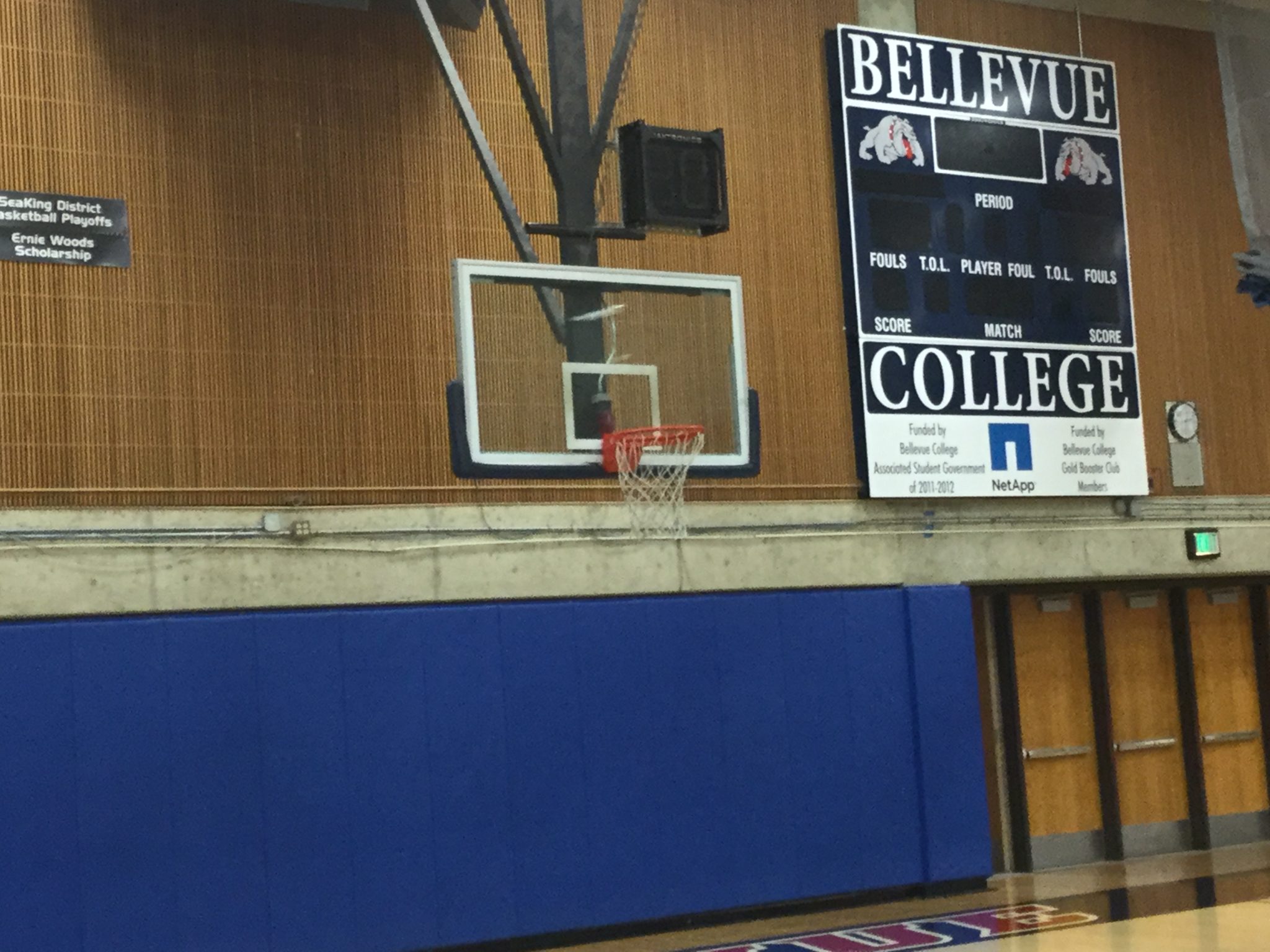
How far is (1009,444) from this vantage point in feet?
42.1

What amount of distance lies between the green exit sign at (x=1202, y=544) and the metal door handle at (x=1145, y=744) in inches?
66.1

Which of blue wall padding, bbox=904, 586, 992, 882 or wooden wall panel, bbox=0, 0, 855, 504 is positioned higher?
wooden wall panel, bbox=0, 0, 855, 504

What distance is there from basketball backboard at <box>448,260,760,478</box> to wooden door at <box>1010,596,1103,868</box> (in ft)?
16.7

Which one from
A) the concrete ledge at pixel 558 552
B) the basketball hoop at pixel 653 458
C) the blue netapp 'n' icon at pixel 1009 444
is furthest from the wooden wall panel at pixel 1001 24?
the basketball hoop at pixel 653 458

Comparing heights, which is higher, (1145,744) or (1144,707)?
(1144,707)

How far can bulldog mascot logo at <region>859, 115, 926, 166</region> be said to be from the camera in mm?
12633

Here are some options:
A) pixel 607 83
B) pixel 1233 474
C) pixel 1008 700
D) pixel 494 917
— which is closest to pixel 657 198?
pixel 607 83

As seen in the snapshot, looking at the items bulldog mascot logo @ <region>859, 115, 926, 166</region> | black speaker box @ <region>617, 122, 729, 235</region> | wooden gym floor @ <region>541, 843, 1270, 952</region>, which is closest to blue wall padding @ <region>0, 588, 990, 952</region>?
wooden gym floor @ <region>541, 843, 1270, 952</region>

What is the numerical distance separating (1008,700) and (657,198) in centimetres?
635

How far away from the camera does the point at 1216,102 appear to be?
14555 millimetres

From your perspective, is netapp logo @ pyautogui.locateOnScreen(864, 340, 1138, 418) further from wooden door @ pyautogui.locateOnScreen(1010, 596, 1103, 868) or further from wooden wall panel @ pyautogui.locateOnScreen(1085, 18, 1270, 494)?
wooden door @ pyautogui.locateOnScreen(1010, 596, 1103, 868)

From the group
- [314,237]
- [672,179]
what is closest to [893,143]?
[672,179]

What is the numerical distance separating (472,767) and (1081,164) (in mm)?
7040

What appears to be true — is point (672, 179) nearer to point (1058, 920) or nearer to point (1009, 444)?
point (1009, 444)
